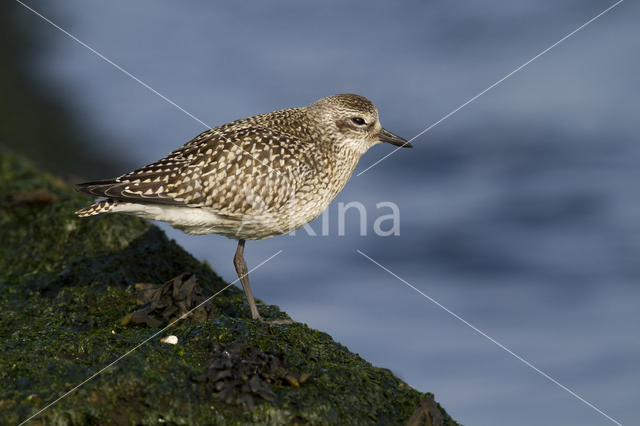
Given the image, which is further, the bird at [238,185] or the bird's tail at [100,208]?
the bird at [238,185]

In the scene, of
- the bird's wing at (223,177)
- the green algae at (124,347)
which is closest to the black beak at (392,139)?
the bird's wing at (223,177)

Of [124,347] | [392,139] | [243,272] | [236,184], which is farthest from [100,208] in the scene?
[392,139]

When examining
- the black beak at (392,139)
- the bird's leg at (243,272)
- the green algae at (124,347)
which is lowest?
the green algae at (124,347)

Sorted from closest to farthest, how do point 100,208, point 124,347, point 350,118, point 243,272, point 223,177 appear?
point 124,347 → point 100,208 → point 223,177 → point 243,272 → point 350,118

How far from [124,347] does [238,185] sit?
2410 millimetres

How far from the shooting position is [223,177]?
5.99 meters

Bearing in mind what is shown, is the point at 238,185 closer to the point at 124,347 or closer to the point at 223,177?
the point at 223,177

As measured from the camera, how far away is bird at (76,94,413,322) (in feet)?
19.2

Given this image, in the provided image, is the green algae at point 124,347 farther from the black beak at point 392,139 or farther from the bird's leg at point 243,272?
the black beak at point 392,139

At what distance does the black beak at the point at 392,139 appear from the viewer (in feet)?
25.1

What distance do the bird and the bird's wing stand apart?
0.01m

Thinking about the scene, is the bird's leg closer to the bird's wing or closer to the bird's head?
the bird's wing

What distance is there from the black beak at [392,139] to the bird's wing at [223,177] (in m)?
1.87

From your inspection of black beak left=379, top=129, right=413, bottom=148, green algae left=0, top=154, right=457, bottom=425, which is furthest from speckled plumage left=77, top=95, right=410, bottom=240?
black beak left=379, top=129, right=413, bottom=148
